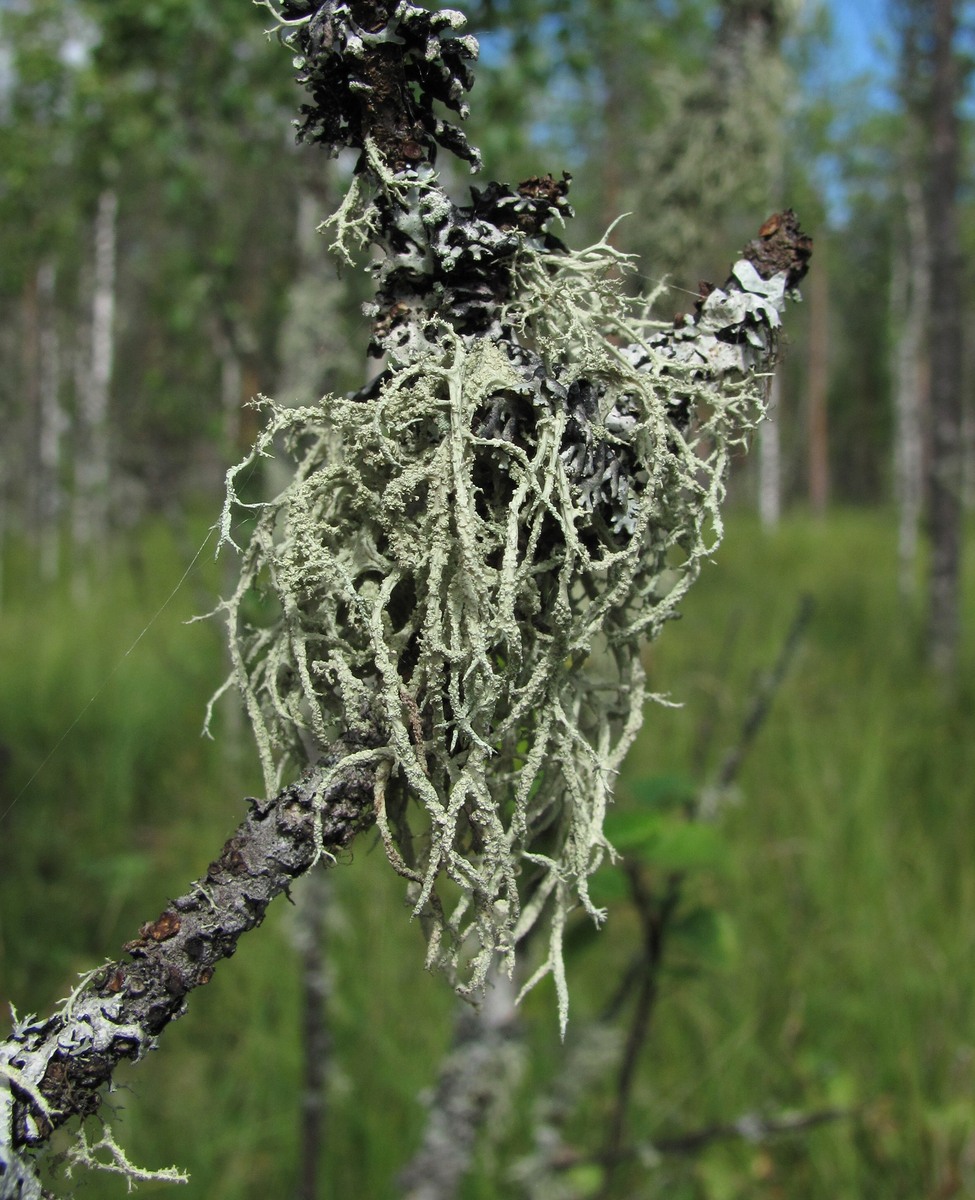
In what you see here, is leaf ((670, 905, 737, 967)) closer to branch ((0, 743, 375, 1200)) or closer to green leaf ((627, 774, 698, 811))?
green leaf ((627, 774, 698, 811))

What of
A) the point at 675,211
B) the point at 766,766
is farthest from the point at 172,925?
the point at 766,766

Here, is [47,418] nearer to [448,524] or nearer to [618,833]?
[618,833]

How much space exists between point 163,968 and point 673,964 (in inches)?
50.1

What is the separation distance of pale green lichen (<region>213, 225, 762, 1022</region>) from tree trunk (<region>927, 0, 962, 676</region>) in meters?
4.56

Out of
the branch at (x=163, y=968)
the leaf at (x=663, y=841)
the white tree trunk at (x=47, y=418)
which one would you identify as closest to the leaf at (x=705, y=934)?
the leaf at (x=663, y=841)

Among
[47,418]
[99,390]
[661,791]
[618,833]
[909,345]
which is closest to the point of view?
[618,833]

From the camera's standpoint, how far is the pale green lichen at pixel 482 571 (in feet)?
1.67

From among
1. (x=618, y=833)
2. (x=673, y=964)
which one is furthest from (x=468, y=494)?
(x=673, y=964)

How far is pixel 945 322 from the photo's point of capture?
16.0 feet

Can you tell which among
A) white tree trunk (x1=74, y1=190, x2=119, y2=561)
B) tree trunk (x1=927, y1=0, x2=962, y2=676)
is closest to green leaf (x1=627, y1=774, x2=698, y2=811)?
tree trunk (x1=927, y1=0, x2=962, y2=676)

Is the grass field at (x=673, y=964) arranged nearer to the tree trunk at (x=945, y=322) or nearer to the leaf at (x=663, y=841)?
the leaf at (x=663, y=841)

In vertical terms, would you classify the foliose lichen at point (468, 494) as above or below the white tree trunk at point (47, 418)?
below

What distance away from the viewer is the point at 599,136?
9594 mm

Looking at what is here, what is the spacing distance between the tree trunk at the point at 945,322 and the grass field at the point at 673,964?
917 millimetres
